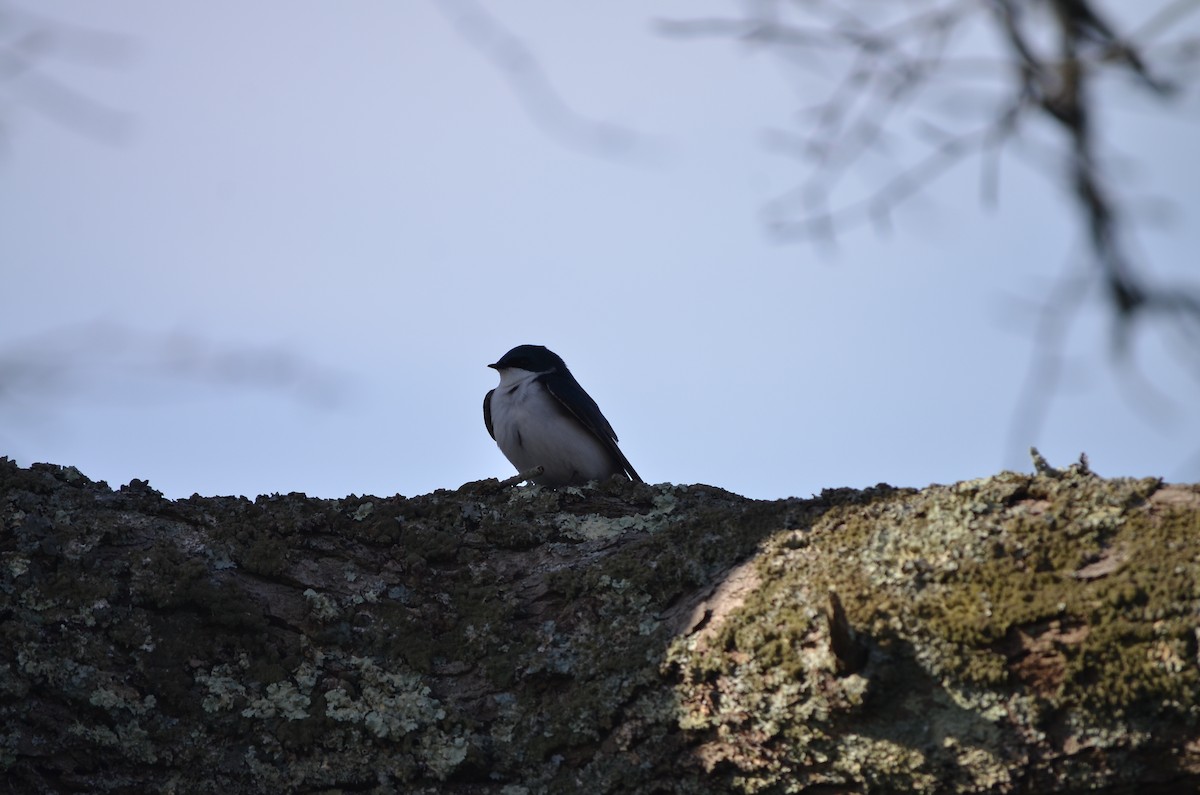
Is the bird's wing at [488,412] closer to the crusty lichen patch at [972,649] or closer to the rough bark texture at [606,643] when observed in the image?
the rough bark texture at [606,643]

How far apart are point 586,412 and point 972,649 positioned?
3858 millimetres

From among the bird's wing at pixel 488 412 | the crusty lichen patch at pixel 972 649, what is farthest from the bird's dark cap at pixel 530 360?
the crusty lichen patch at pixel 972 649

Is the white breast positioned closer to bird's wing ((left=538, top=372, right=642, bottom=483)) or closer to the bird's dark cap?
bird's wing ((left=538, top=372, right=642, bottom=483))

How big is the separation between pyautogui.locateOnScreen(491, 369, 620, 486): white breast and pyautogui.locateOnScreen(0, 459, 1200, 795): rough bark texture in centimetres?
248

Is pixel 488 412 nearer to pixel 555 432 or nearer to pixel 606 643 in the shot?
pixel 555 432

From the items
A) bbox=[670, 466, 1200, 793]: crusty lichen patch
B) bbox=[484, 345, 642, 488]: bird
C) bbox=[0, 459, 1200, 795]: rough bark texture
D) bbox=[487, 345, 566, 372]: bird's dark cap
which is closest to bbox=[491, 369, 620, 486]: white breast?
bbox=[484, 345, 642, 488]: bird

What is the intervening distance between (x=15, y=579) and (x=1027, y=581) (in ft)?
8.47

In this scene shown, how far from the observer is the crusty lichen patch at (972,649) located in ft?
8.93

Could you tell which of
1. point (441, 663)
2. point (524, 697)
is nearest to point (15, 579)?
point (441, 663)

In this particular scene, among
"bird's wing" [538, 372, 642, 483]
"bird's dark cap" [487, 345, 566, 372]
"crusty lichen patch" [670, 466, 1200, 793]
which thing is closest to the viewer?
"crusty lichen patch" [670, 466, 1200, 793]

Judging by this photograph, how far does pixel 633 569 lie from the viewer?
350cm

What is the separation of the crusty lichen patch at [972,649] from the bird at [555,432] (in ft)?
10.7

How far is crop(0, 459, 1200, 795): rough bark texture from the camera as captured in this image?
2.78 m

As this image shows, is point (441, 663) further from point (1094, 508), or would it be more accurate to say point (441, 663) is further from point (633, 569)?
point (1094, 508)
